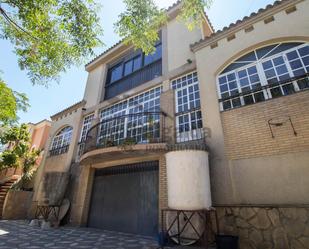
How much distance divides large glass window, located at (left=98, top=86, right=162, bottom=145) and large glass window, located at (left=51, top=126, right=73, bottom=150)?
377cm

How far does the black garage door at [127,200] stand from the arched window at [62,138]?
433cm

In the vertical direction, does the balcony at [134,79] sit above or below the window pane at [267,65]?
above

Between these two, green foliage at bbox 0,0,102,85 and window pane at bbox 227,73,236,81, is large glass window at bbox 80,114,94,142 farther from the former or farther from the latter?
window pane at bbox 227,73,236,81

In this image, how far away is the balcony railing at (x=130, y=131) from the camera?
764 cm

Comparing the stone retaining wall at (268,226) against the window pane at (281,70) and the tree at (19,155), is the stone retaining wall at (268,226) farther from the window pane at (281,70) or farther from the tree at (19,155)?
the tree at (19,155)

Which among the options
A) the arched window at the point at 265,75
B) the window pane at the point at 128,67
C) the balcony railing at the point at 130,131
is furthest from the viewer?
the window pane at the point at 128,67

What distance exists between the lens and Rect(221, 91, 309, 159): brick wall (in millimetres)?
4871

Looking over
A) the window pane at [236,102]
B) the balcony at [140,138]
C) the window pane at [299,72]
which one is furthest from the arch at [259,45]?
the balcony at [140,138]

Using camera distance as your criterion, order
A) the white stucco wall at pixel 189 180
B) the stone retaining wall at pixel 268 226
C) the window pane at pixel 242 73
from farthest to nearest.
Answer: the window pane at pixel 242 73 → the white stucco wall at pixel 189 180 → the stone retaining wall at pixel 268 226

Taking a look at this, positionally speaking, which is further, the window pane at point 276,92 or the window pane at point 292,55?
the window pane at point 292,55

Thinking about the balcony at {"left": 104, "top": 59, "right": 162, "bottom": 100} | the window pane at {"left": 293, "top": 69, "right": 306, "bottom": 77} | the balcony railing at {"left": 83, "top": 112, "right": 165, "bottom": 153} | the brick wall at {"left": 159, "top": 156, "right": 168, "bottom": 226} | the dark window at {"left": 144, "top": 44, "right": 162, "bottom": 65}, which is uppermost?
the dark window at {"left": 144, "top": 44, "right": 162, "bottom": 65}

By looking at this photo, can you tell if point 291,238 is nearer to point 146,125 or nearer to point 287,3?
point 146,125

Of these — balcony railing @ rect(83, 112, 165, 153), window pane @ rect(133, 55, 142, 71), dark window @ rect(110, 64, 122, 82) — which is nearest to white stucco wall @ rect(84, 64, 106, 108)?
dark window @ rect(110, 64, 122, 82)

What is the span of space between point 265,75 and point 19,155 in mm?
17027
